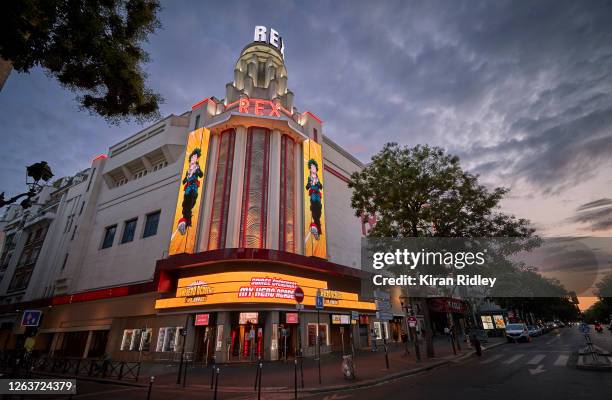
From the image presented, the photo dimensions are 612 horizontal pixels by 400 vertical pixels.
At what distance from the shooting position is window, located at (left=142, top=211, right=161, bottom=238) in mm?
32719

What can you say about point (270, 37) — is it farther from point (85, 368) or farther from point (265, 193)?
Answer: point (85, 368)

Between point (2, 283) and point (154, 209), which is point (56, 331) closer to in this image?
point (154, 209)

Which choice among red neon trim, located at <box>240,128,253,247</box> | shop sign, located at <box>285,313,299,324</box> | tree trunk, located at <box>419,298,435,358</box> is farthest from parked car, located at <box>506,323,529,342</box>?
red neon trim, located at <box>240,128,253,247</box>

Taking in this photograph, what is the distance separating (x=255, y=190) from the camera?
93.2 ft

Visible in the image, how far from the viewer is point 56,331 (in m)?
36.1

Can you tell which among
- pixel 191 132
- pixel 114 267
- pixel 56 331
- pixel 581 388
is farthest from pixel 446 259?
pixel 56 331

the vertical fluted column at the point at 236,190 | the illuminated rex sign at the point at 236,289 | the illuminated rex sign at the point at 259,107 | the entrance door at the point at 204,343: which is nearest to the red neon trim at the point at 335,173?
the illuminated rex sign at the point at 259,107

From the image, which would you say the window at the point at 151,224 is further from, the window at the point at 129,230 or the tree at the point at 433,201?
the tree at the point at 433,201

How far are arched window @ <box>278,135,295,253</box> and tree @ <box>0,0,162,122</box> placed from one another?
20.1 metres

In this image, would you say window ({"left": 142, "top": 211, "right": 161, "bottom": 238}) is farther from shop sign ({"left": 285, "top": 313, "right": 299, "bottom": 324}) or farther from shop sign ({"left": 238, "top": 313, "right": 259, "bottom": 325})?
shop sign ({"left": 285, "top": 313, "right": 299, "bottom": 324})

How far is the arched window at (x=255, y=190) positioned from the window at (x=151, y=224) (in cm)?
1216

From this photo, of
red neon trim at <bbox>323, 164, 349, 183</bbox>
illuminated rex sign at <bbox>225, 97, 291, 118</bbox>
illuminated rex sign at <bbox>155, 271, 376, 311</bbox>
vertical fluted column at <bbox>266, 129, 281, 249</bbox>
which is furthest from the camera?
red neon trim at <bbox>323, 164, 349, 183</bbox>

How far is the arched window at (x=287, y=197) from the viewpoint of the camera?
28.0m

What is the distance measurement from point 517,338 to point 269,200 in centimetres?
3206
